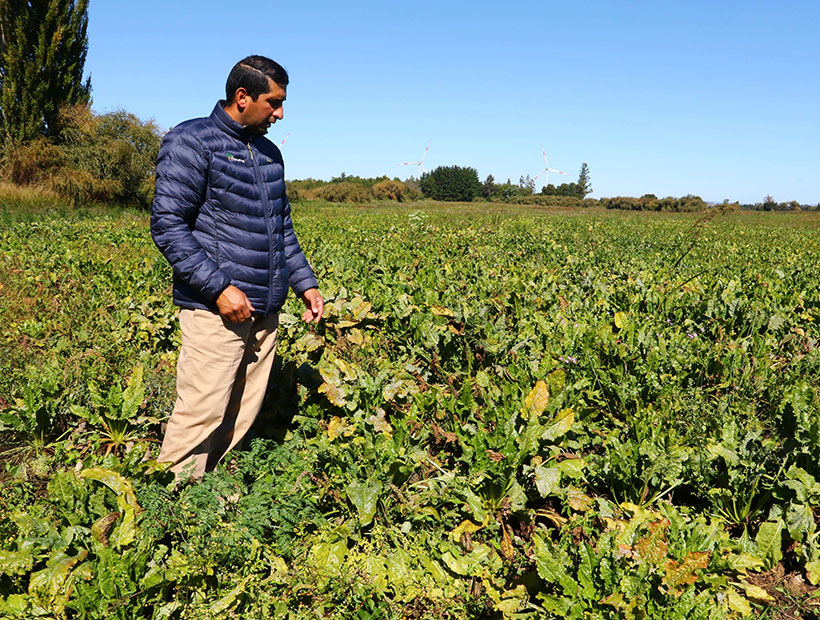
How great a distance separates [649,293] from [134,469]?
18.0ft

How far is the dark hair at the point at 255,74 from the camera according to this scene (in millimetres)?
2809

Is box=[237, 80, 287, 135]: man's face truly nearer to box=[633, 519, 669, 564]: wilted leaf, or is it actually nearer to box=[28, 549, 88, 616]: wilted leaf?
box=[28, 549, 88, 616]: wilted leaf

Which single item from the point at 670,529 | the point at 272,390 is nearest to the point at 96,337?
the point at 272,390

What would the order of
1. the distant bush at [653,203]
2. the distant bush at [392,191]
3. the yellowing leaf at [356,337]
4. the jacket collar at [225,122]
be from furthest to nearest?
the distant bush at [392,191], the distant bush at [653,203], the yellowing leaf at [356,337], the jacket collar at [225,122]

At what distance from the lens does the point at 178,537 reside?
278 centimetres

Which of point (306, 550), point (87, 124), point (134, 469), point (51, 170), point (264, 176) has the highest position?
point (87, 124)

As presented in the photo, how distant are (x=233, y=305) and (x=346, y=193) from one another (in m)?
60.6

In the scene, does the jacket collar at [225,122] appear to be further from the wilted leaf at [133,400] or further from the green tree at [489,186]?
the green tree at [489,186]

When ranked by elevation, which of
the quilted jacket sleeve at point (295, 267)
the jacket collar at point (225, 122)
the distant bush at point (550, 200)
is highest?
the distant bush at point (550, 200)

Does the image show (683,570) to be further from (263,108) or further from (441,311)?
(441,311)

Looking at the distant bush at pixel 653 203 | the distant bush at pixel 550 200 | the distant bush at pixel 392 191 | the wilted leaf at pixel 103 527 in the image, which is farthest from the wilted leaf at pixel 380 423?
the distant bush at pixel 550 200

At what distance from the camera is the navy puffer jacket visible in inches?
109

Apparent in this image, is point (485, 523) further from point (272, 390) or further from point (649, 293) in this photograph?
point (649, 293)

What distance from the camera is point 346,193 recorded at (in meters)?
61.7
